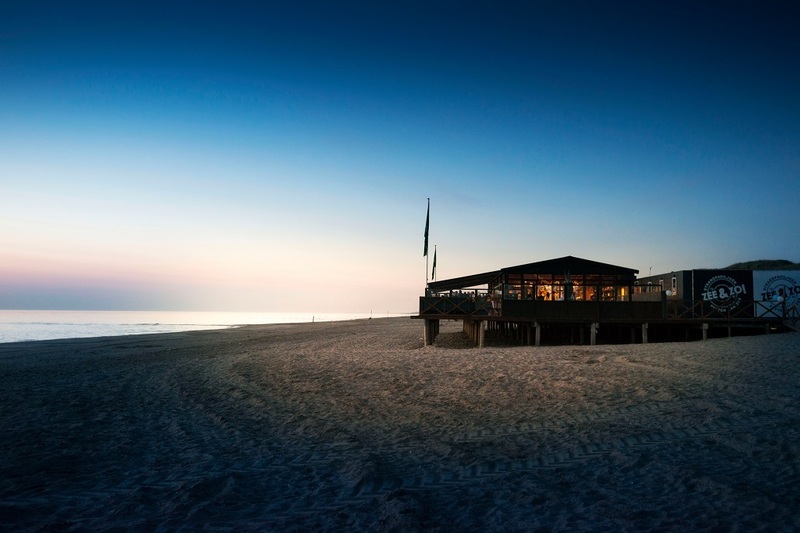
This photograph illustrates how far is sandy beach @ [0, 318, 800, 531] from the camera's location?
15.9 ft

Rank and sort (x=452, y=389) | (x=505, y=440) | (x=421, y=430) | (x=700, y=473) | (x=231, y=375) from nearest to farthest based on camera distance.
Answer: (x=700, y=473), (x=505, y=440), (x=421, y=430), (x=452, y=389), (x=231, y=375)

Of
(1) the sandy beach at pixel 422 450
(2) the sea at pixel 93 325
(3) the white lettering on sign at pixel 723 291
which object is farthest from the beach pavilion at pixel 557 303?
(2) the sea at pixel 93 325

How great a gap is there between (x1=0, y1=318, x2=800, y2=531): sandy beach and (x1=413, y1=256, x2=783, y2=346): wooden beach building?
9.75 meters

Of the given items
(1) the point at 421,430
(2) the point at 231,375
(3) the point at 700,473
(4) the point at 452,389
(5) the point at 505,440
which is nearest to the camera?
(3) the point at 700,473

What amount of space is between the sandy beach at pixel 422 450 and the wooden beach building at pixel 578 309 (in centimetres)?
975

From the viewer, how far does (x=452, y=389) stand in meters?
11.2

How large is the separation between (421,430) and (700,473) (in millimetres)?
4055

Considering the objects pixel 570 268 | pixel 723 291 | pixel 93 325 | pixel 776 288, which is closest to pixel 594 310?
pixel 570 268

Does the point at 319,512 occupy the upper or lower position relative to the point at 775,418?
lower

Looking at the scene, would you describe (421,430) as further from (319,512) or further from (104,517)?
(104,517)

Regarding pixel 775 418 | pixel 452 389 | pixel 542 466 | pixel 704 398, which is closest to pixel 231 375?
pixel 452 389

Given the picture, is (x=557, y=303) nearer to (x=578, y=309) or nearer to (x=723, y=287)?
(x=578, y=309)

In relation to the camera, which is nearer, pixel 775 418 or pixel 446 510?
pixel 446 510

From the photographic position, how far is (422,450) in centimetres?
708
